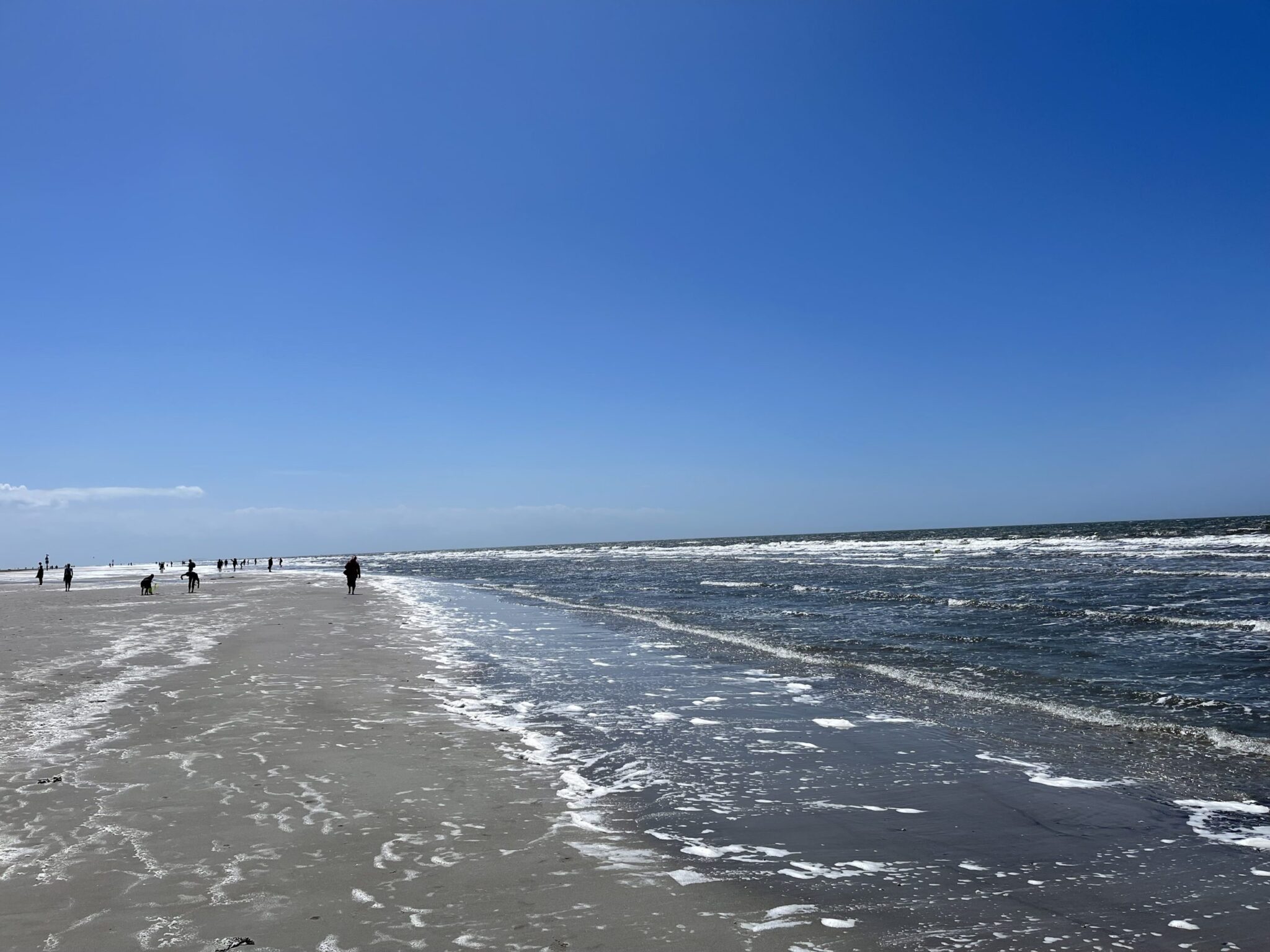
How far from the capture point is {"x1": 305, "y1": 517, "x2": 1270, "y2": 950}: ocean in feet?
16.1

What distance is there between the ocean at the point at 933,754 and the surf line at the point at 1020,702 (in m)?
0.07

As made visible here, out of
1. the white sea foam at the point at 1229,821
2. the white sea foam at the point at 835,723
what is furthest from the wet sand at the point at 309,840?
the white sea foam at the point at 835,723

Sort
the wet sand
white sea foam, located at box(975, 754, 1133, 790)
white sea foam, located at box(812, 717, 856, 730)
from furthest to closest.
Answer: white sea foam, located at box(812, 717, 856, 730) < white sea foam, located at box(975, 754, 1133, 790) < the wet sand

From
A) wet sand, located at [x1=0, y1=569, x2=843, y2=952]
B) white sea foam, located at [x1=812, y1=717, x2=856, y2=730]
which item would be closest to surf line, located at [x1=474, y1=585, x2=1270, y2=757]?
white sea foam, located at [x1=812, y1=717, x2=856, y2=730]

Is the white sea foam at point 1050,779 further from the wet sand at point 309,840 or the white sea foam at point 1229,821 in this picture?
the wet sand at point 309,840

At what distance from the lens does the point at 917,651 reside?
54.1ft

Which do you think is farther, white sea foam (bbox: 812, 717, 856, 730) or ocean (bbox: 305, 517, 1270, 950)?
white sea foam (bbox: 812, 717, 856, 730)

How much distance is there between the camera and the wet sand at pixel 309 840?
4.34 meters

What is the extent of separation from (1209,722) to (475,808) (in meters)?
9.44

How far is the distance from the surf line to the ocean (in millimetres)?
69

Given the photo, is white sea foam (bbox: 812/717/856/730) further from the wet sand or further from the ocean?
the wet sand

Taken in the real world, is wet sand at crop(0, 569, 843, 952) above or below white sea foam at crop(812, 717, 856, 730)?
above


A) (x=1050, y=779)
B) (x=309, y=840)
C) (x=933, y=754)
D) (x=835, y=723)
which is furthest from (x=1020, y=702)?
(x=309, y=840)

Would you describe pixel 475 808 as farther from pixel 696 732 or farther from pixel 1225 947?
pixel 1225 947
